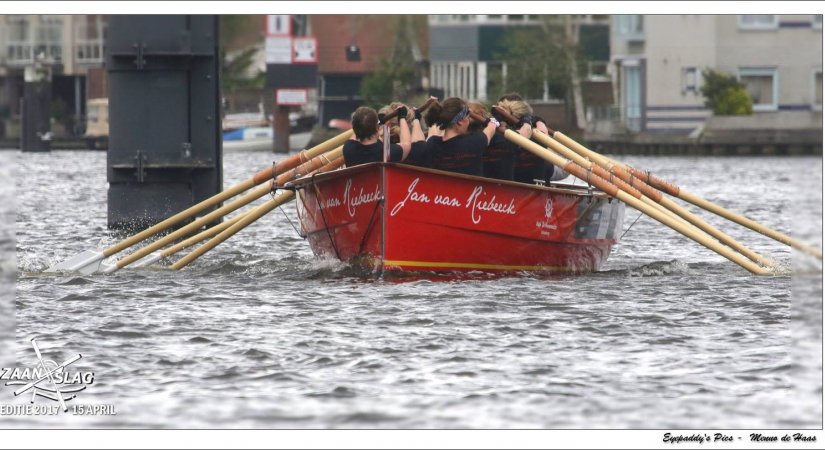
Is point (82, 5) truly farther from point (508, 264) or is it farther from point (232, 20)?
point (232, 20)

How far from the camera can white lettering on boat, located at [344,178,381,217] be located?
16411mm

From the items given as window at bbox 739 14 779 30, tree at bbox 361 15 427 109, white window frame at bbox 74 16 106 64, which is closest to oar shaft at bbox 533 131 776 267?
white window frame at bbox 74 16 106 64

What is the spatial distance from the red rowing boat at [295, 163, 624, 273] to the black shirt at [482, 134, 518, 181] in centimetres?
41

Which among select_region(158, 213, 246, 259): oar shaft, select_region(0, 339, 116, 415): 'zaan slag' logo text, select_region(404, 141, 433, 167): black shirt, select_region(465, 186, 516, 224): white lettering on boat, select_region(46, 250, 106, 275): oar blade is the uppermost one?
select_region(404, 141, 433, 167): black shirt

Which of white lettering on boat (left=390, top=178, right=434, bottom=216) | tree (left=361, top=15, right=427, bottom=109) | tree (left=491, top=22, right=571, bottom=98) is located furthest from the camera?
tree (left=361, top=15, right=427, bottom=109)

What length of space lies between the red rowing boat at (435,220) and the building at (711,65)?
145 ft

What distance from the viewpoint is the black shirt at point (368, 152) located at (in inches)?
651

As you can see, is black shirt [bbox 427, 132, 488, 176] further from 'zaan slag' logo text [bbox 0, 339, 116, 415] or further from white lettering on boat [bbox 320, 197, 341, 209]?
'zaan slag' logo text [bbox 0, 339, 116, 415]

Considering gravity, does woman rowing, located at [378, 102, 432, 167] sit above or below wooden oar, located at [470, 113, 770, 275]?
above

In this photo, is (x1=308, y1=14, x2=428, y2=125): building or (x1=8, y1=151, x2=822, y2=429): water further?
(x1=308, y1=14, x2=428, y2=125): building

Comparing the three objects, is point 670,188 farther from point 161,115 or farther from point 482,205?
point 161,115

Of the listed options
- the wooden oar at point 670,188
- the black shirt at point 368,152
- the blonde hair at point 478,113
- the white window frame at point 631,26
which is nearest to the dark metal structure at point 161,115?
the wooden oar at point 670,188

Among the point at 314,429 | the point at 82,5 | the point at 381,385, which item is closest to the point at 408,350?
the point at 381,385

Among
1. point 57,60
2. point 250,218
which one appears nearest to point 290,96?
point 57,60
